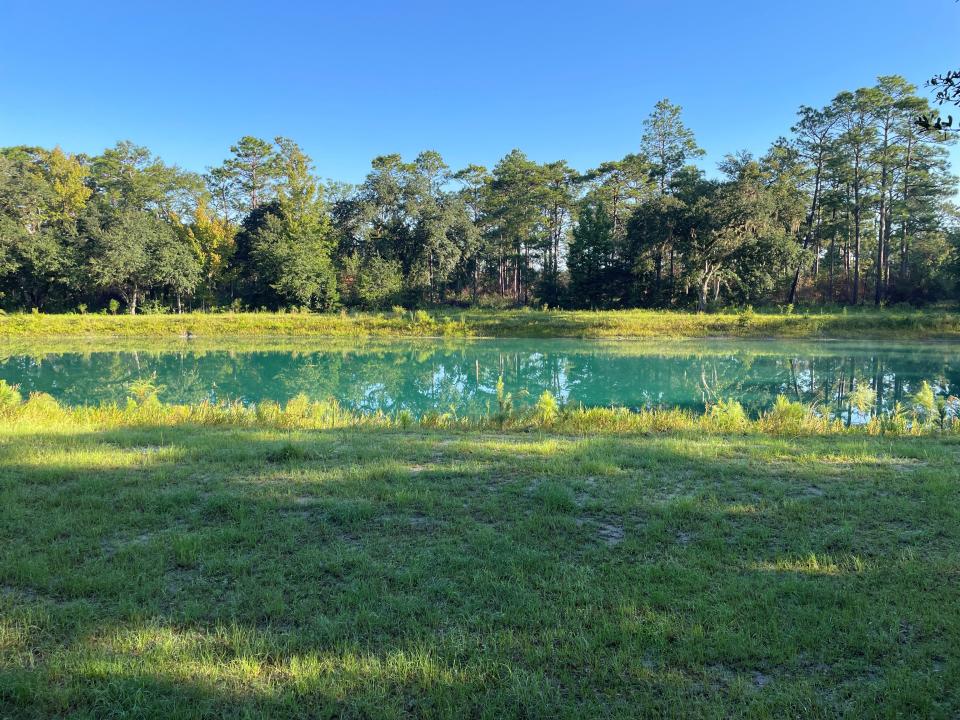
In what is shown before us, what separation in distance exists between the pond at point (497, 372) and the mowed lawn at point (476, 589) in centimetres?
817

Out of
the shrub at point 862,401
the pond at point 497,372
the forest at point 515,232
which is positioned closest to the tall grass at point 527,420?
the shrub at point 862,401

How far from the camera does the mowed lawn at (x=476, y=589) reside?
233 centimetres

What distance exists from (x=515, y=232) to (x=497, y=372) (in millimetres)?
24579

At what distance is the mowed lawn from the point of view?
233cm

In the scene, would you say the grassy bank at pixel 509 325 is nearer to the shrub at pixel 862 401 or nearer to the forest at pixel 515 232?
the forest at pixel 515 232

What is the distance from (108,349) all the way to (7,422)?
71.5 ft

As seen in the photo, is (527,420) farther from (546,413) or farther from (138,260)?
(138,260)

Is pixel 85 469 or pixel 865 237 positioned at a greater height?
pixel 865 237

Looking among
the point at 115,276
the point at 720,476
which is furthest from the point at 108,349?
the point at 720,476

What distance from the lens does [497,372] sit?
2077 centimetres

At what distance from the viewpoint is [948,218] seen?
4153cm

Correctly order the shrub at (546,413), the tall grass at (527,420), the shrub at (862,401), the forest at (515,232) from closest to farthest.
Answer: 1. the tall grass at (527,420)
2. the shrub at (546,413)
3. the shrub at (862,401)
4. the forest at (515,232)

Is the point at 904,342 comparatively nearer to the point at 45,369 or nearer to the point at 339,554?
the point at 339,554

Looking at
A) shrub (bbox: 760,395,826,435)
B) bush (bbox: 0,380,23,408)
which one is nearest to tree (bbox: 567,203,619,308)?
shrub (bbox: 760,395,826,435)
